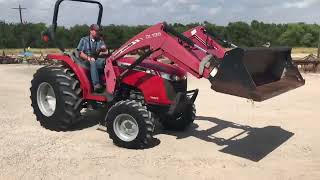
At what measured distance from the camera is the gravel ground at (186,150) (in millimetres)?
6527

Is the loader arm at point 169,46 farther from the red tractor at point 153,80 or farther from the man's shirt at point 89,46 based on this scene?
the man's shirt at point 89,46

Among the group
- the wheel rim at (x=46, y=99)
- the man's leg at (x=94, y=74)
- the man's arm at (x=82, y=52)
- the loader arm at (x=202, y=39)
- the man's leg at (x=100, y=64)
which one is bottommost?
the wheel rim at (x=46, y=99)

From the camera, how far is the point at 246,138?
28.1 feet

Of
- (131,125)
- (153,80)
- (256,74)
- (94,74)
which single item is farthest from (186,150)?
(94,74)

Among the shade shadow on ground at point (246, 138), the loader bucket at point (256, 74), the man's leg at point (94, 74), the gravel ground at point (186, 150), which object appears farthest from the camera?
the man's leg at point (94, 74)

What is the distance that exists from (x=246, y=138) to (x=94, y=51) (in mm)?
3226

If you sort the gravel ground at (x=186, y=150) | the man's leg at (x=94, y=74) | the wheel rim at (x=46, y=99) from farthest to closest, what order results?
the wheel rim at (x=46, y=99) → the man's leg at (x=94, y=74) → the gravel ground at (x=186, y=150)

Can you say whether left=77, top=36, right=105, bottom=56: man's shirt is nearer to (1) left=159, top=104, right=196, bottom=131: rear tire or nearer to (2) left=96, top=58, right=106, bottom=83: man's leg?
(2) left=96, top=58, right=106, bottom=83: man's leg

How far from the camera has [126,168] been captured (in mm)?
6688

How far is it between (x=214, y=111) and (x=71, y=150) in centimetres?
459

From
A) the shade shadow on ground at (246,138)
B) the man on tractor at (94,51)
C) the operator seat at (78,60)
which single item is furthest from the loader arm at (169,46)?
the shade shadow on ground at (246,138)

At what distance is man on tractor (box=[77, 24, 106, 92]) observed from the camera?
8633 mm

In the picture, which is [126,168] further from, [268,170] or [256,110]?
[256,110]

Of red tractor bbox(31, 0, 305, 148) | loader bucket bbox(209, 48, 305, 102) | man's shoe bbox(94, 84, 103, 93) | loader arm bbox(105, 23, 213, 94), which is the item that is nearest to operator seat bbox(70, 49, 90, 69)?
red tractor bbox(31, 0, 305, 148)
